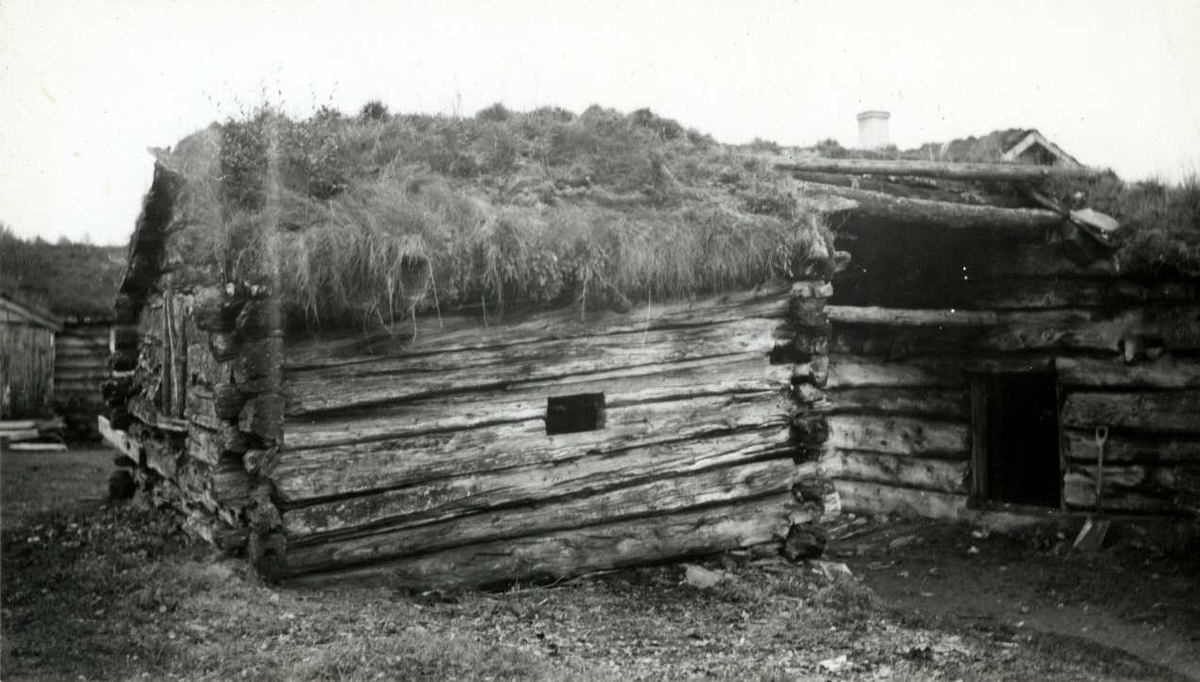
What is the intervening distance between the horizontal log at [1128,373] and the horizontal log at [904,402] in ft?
3.62

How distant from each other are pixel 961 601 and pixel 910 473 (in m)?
2.72

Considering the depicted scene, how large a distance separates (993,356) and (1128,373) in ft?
4.27

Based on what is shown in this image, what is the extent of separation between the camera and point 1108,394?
983cm

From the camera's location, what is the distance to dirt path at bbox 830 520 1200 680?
7.64 metres

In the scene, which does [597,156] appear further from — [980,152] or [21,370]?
[21,370]

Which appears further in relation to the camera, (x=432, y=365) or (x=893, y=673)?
(x=432, y=365)

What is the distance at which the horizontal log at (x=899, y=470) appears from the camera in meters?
10.9

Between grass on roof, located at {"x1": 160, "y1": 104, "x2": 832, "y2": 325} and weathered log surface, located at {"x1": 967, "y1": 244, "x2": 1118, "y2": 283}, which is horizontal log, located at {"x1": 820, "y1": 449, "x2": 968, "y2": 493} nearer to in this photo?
weathered log surface, located at {"x1": 967, "y1": 244, "x2": 1118, "y2": 283}

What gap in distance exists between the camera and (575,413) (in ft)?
30.1

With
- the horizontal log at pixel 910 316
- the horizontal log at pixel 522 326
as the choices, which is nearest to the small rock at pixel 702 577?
the horizontal log at pixel 522 326

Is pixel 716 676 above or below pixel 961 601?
above

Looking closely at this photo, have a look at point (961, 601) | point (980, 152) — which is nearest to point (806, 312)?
point (961, 601)

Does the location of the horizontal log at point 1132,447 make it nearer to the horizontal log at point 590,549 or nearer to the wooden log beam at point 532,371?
the horizontal log at point 590,549

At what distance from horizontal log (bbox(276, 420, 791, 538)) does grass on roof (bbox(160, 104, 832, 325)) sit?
3.85ft
